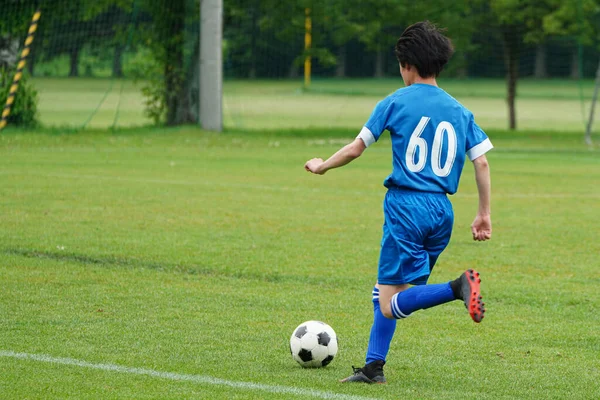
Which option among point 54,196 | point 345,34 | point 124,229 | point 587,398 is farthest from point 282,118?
point 587,398

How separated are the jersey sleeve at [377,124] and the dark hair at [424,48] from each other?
228 mm

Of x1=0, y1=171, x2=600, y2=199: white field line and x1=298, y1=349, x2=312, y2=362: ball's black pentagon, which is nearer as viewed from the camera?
x1=298, y1=349, x2=312, y2=362: ball's black pentagon

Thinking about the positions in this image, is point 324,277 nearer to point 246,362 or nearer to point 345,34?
point 246,362

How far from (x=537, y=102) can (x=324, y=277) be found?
49.2 metres

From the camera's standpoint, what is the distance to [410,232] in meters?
4.97

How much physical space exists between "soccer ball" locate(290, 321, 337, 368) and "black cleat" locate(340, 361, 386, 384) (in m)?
0.34

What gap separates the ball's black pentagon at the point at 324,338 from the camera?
5.48 metres

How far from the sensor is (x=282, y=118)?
38656mm

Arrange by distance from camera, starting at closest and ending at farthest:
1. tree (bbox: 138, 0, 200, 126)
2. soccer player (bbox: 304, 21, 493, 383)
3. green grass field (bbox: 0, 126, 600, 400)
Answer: soccer player (bbox: 304, 21, 493, 383)
green grass field (bbox: 0, 126, 600, 400)
tree (bbox: 138, 0, 200, 126)

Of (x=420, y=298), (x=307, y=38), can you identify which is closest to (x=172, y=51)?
(x=307, y=38)

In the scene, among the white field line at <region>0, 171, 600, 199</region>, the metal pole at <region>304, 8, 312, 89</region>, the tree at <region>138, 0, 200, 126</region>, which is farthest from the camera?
the metal pole at <region>304, 8, 312, 89</region>

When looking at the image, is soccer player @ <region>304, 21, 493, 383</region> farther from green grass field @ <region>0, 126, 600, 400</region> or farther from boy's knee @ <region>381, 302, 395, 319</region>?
green grass field @ <region>0, 126, 600, 400</region>

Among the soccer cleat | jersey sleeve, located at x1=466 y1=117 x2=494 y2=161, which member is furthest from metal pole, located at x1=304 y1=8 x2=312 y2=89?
the soccer cleat

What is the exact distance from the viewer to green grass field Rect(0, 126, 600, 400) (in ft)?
17.1
